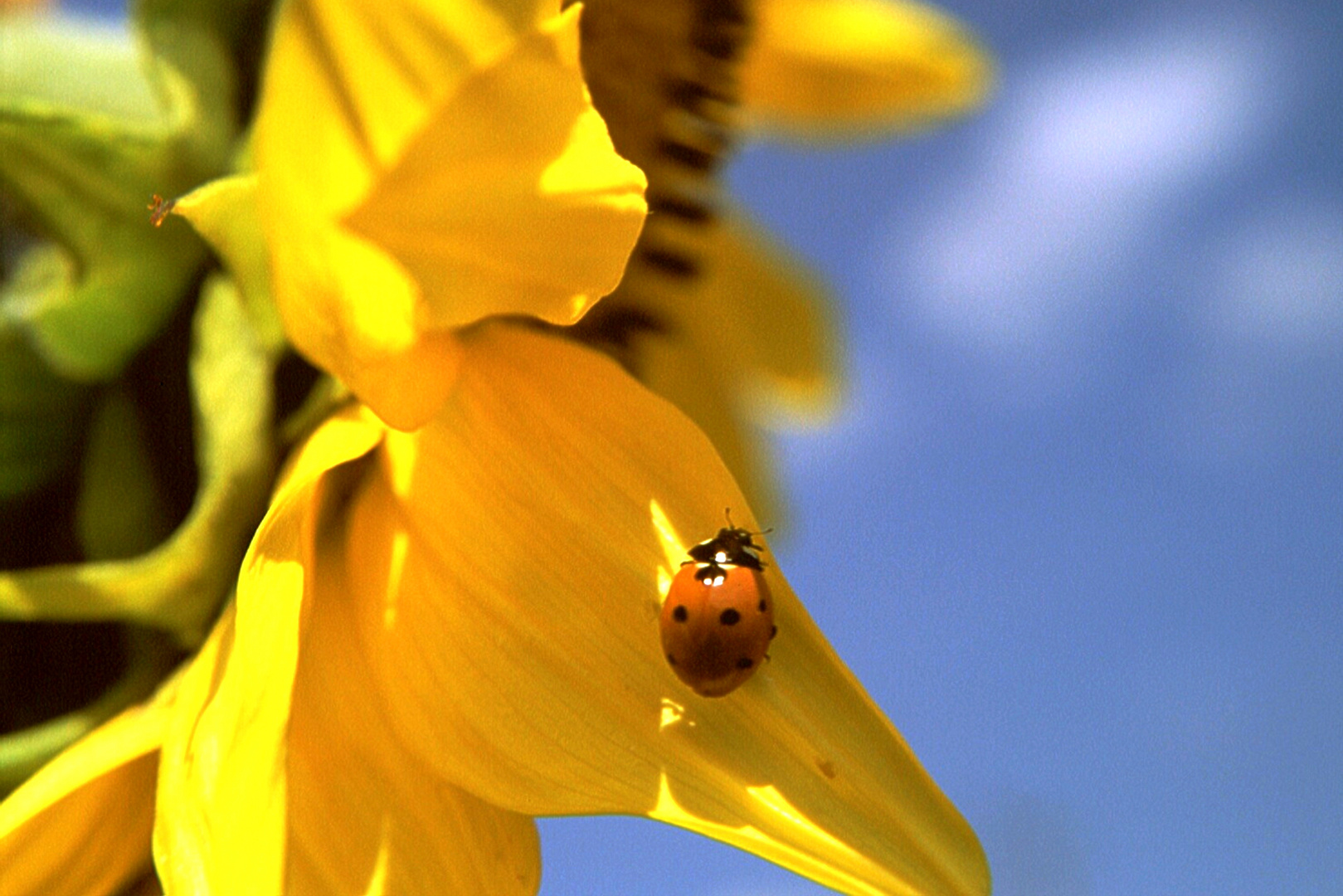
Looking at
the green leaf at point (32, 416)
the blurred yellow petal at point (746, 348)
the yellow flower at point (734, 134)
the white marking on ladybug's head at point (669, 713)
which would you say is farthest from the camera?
the blurred yellow petal at point (746, 348)

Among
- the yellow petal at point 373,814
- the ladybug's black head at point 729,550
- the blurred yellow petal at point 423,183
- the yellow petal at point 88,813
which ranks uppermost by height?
the blurred yellow petal at point 423,183

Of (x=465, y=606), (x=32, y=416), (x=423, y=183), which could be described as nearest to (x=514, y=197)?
(x=423, y=183)

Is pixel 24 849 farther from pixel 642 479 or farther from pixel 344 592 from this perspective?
pixel 642 479

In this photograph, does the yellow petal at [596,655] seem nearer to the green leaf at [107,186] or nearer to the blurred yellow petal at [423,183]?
the blurred yellow petal at [423,183]

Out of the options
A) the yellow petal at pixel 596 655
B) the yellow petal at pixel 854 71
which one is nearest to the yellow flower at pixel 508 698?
the yellow petal at pixel 596 655

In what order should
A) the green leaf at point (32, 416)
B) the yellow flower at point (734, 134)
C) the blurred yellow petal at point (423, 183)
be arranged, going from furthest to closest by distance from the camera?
the yellow flower at point (734, 134), the green leaf at point (32, 416), the blurred yellow petal at point (423, 183)

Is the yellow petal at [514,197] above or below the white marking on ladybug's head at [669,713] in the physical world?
above

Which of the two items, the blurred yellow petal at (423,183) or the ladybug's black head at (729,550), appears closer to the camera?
the blurred yellow petal at (423,183)
